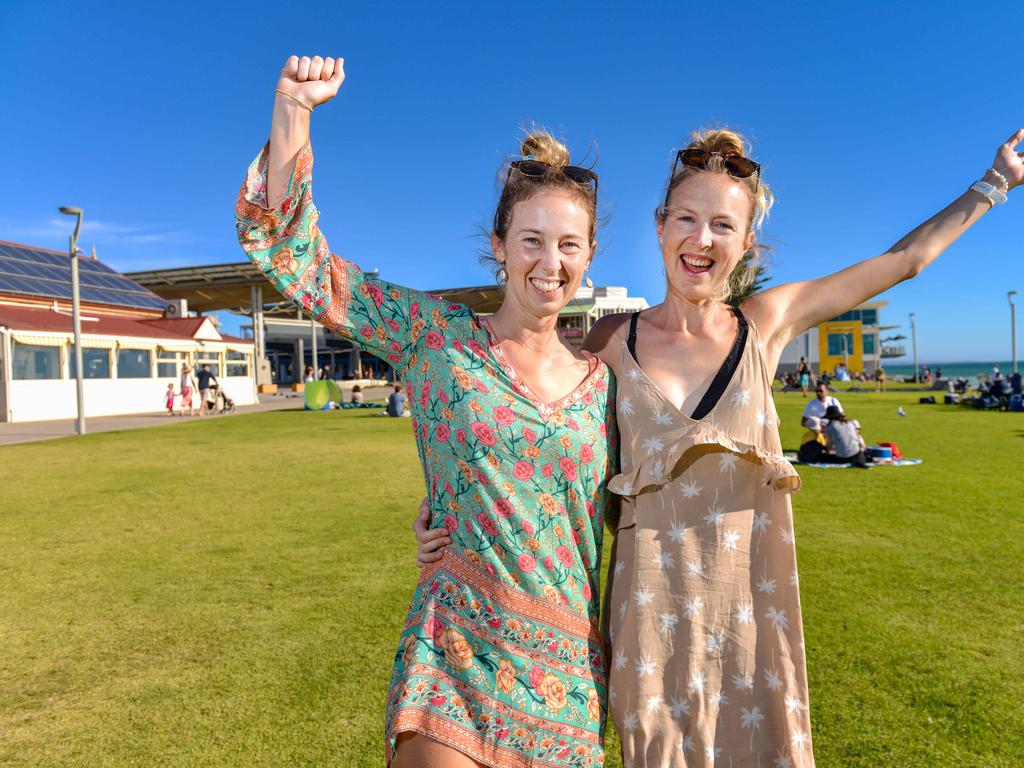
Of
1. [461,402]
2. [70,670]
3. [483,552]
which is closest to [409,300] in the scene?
[461,402]

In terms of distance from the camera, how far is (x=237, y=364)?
31391mm

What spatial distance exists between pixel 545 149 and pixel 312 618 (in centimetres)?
367

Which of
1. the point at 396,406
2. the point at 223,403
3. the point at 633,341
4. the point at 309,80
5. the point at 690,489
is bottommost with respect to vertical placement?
the point at 396,406

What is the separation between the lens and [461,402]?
176cm

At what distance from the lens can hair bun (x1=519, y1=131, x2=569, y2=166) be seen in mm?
1961

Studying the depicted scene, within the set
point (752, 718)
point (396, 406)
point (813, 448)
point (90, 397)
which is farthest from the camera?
point (90, 397)

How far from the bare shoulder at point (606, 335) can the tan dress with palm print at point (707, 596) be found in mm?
243

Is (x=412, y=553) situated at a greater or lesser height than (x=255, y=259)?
lesser

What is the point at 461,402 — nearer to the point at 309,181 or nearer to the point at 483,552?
the point at 483,552

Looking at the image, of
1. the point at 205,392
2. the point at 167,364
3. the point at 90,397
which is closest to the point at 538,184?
the point at 205,392

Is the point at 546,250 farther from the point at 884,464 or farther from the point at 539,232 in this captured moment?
the point at 884,464

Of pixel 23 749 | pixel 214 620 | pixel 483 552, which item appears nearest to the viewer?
pixel 483 552

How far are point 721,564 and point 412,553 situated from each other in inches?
178

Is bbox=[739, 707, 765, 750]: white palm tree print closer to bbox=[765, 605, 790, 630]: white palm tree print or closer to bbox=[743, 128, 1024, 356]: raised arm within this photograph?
bbox=[765, 605, 790, 630]: white palm tree print
